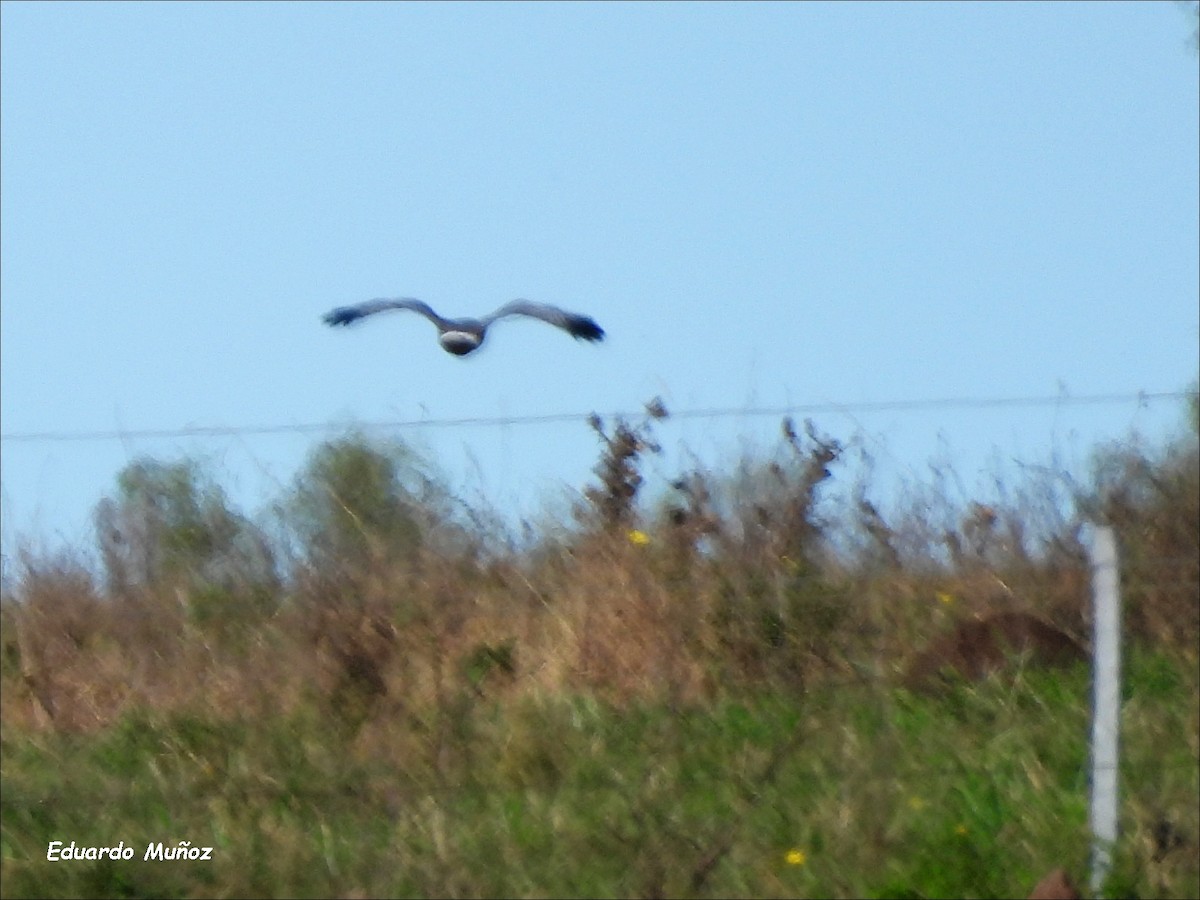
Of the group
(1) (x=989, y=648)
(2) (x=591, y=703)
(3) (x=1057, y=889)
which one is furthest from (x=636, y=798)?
(1) (x=989, y=648)

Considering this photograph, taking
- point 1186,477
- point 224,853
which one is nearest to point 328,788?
point 224,853

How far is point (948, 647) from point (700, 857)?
1.91 m

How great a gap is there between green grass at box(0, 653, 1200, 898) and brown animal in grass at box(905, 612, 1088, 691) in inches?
4.7

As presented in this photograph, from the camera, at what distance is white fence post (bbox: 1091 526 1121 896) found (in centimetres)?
528

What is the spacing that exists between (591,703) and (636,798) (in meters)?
1.17

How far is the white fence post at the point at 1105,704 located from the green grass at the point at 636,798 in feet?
0.28

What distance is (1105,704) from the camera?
532 centimetres

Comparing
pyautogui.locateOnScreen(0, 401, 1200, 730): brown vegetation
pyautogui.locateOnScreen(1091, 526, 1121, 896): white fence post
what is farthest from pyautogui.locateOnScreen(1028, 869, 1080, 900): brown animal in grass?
pyautogui.locateOnScreen(0, 401, 1200, 730): brown vegetation

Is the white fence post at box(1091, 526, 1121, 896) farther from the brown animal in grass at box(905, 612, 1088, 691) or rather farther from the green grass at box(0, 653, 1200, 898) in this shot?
the brown animal in grass at box(905, 612, 1088, 691)

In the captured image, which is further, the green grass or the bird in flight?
the bird in flight

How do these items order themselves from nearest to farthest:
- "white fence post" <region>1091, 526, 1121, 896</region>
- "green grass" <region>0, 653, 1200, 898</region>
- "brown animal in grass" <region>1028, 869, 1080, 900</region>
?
"brown animal in grass" <region>1028, 869, 1080, 900</region>
"white fence post" <region>1091, 526, 1121, 896</region>
"green grass" <region>0, 653, 1200, 898</region>

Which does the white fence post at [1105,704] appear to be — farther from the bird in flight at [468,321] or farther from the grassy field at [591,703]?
the bird in flight at [468,321]

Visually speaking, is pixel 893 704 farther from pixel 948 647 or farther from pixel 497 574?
pixel 497 574

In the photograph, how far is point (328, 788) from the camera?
21.6 feet
